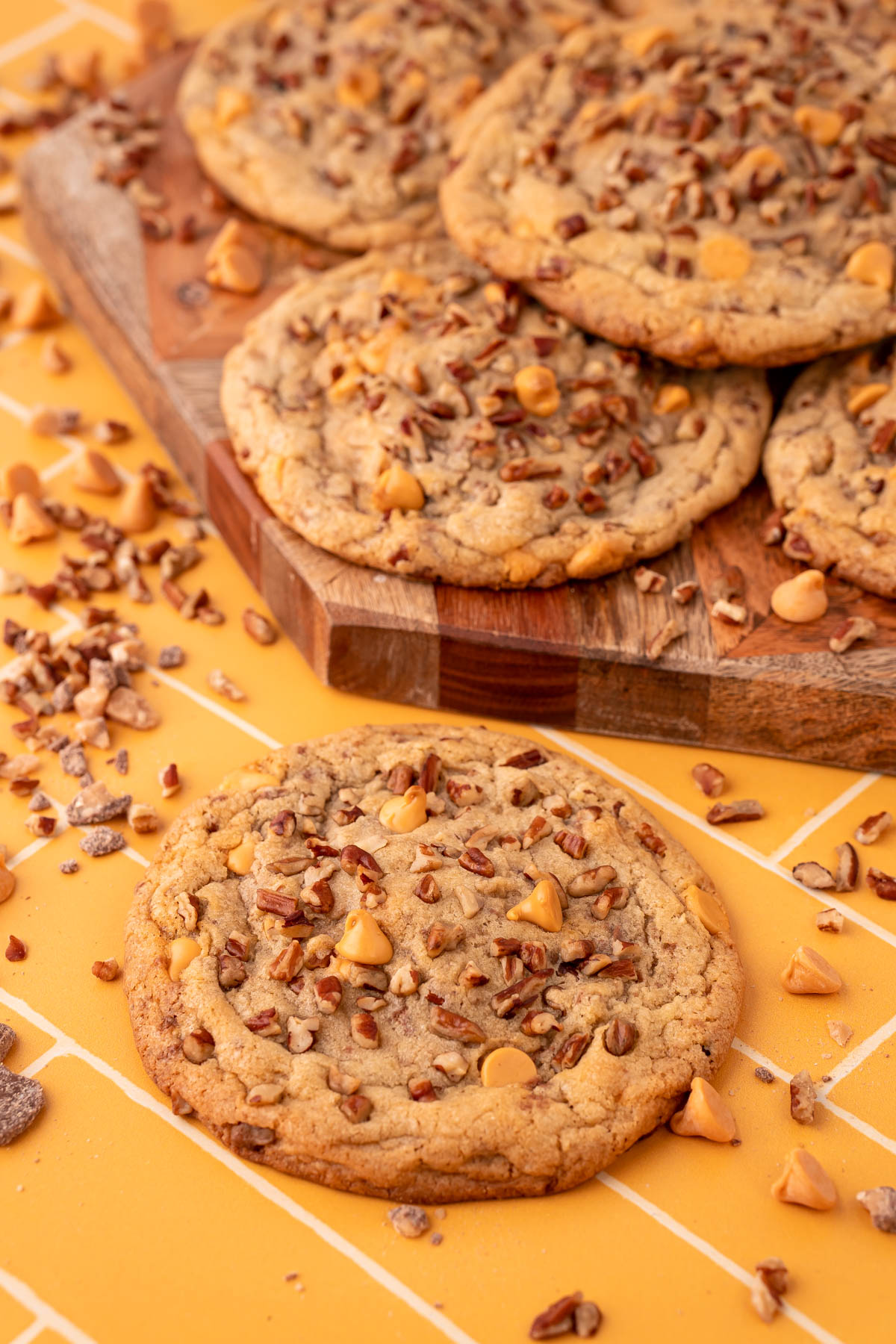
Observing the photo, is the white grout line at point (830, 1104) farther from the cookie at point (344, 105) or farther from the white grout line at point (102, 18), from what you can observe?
the white grout line at point (102, 18)

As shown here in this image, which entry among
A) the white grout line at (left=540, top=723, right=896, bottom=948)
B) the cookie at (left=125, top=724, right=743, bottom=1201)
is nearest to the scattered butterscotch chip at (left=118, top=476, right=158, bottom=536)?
the cookie at (left=125, top=724, right=743, bottom=1201)

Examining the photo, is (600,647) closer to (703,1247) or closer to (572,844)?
(572,844)

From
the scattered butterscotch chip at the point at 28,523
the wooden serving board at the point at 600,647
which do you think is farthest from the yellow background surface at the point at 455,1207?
the scattered butterscotch chip at the point at 28,523

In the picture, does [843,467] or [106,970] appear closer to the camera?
[106,970]

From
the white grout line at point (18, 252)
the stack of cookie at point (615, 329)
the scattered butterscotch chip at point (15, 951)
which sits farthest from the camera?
the white grout line at point (18, 252)

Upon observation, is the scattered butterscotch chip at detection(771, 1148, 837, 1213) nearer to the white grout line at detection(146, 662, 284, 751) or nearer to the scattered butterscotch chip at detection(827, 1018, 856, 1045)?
the scattered butterscotch chip at detection(827, 1018, 856, 1045)

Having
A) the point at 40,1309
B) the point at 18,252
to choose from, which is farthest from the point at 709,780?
the point at 18,252
